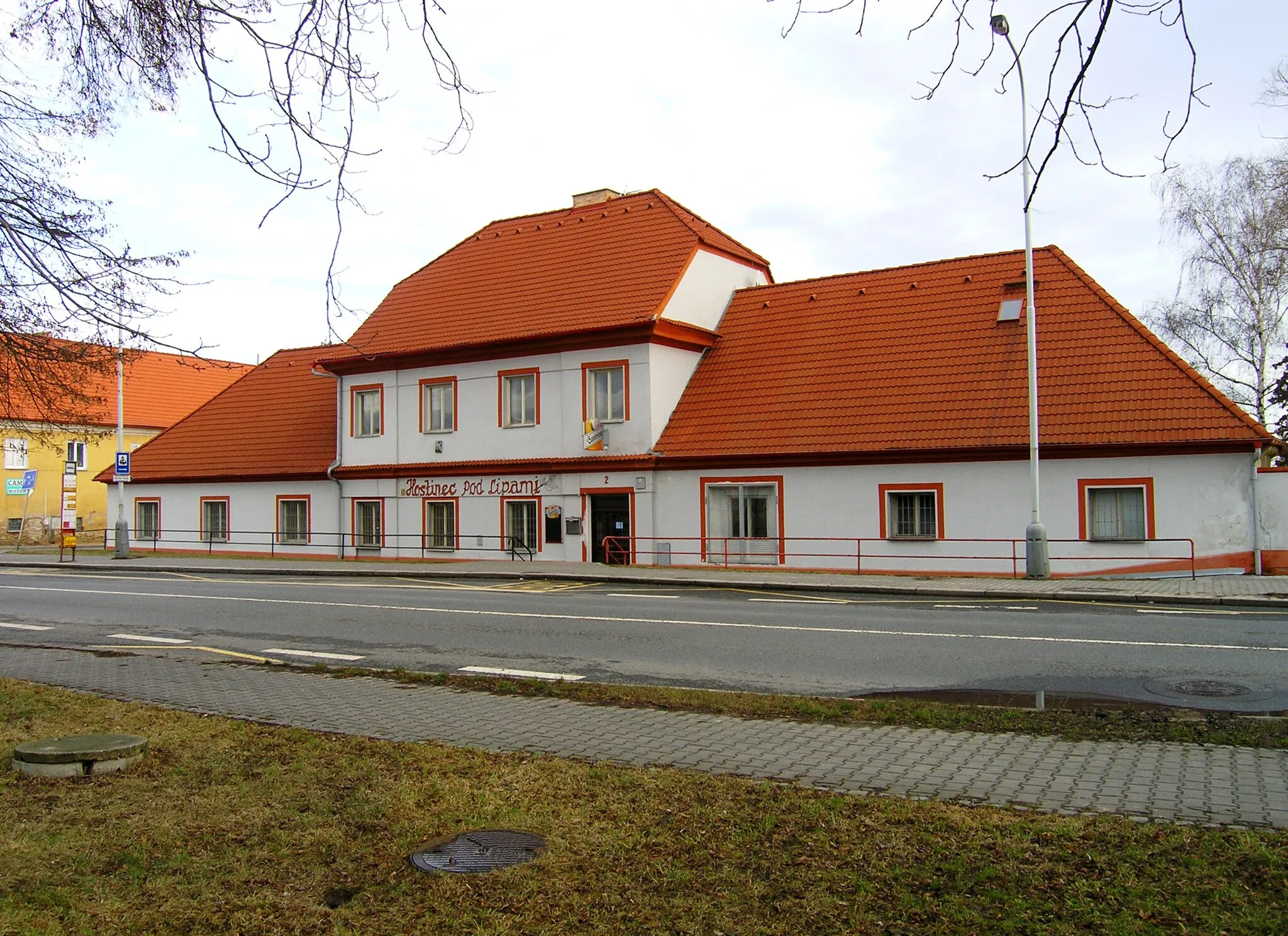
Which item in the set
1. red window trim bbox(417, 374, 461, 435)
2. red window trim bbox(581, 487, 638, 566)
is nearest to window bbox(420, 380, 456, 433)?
red window trim bbox(417, 374, 461, 435)

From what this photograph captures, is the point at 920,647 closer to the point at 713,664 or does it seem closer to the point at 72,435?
the point at 713,664

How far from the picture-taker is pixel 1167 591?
19391 mm

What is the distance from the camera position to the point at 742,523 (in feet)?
91.0

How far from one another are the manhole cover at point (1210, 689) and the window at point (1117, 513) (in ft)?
45.9

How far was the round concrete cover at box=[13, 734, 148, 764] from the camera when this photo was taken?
6715 millimetres

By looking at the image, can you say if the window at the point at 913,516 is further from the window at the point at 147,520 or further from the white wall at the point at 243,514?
the window at the point at 147,520

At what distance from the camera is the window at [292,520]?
36.1m

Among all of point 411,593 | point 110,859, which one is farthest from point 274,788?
point 411,593

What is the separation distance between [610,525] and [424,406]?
7.62 metres

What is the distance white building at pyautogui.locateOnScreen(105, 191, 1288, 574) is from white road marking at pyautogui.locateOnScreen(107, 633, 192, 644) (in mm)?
10195

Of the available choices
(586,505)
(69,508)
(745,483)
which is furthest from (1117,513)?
(69,508)

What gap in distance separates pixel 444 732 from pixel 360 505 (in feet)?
90.4

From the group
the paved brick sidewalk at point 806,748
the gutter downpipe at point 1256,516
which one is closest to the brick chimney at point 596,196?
the gutter downpipe at point 1256,516

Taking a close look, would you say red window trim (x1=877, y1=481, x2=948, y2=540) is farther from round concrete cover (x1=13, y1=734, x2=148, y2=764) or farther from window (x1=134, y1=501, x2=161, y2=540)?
window (x1=134, y1=501, x2=161, y2=540)
